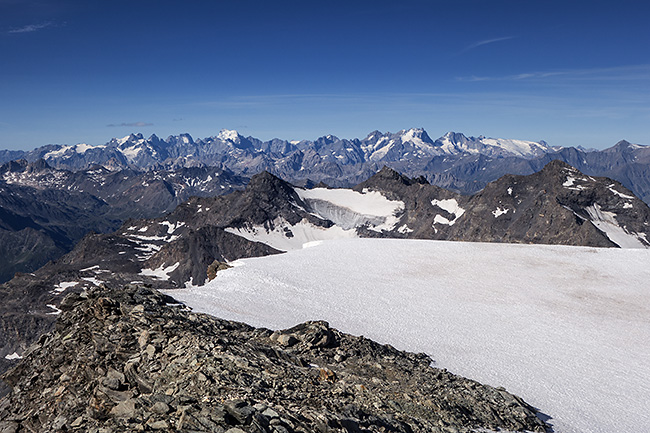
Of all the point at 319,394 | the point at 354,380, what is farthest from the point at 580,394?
the point at 319,394

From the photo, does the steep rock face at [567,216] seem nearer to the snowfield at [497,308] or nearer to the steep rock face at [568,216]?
the steep rock face at [568,216]

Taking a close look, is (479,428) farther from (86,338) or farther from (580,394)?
(86,338)

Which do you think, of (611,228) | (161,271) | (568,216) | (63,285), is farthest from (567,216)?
(63,285)

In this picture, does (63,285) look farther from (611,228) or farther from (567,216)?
(611,228)

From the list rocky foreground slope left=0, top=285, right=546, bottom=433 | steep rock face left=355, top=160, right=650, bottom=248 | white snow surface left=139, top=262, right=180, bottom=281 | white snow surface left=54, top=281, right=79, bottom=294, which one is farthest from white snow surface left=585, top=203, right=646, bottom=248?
white snow surface left=54, top=281, right=79, bottom=294

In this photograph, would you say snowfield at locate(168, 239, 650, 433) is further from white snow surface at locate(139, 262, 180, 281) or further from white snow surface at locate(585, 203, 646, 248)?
white snow surface at locate(139, 262, 180, 281)
